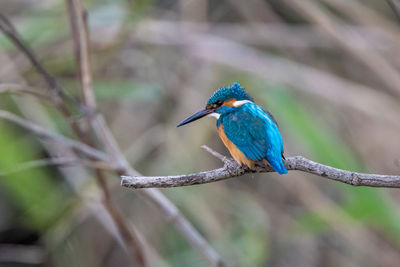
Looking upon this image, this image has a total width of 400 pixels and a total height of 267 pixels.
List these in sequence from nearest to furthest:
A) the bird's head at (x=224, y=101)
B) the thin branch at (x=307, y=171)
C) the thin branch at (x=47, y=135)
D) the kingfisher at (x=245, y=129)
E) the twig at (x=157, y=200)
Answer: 1. the thin branch at (x=307, y=171)
2. the kingfisher at (x=245, y=129)
3. the bird's head at (x=224, y=101)
4. the thin branch at (x=47, y=135)
5. the twig at (x=157, y=200)

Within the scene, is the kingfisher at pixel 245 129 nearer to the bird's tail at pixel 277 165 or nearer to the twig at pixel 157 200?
the bird's tail at pixel 277 165

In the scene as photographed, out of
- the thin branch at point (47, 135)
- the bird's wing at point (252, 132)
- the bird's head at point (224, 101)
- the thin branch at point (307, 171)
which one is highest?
the thin branch at point (47, 135)

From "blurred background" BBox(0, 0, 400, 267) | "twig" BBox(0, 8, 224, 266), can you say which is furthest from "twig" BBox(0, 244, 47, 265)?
"twig" BBox(0, 8, 224, 266)

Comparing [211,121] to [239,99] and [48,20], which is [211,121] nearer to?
[48,20]

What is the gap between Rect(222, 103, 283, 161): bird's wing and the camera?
4.89 ft

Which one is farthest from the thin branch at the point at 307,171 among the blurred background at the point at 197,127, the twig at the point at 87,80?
the blurred background at the point at 197,127

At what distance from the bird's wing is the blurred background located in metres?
0.89

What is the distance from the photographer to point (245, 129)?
157cm

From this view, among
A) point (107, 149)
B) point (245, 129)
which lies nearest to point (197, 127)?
point (107, 149)

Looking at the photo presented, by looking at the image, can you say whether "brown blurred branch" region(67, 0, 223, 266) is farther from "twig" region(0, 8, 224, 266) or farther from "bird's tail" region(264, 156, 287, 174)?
"bird's tail" region(264, 156, 287, 174)

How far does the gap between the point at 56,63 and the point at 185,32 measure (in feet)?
2.75

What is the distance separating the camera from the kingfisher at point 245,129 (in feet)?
4.85

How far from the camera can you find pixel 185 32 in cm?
330

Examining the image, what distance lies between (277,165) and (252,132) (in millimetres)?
198
